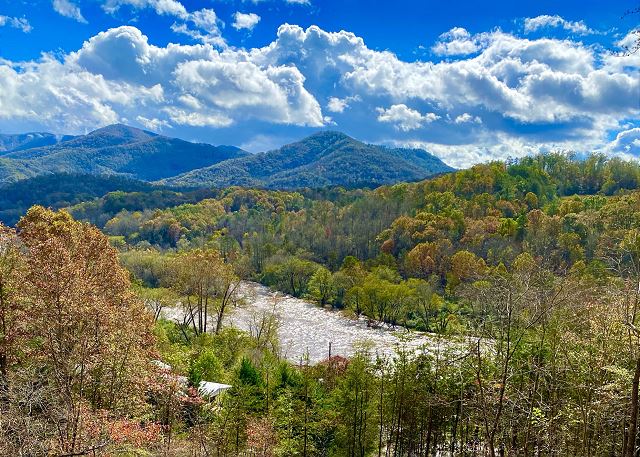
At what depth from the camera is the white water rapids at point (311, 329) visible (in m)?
50.9

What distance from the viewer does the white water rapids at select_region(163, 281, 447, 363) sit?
50.9m

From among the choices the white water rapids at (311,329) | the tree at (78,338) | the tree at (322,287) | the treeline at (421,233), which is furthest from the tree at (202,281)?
the tree at (322,287)

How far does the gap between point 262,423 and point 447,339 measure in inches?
391

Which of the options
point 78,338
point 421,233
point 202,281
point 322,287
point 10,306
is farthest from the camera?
point 421,233

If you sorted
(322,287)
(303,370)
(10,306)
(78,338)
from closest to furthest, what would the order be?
(78,338)
(10,306)
(303,370)
(322,287)

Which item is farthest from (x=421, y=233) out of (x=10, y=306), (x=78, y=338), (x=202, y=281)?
(x=78, y=338)

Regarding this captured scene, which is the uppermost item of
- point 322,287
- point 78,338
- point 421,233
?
point 421,233

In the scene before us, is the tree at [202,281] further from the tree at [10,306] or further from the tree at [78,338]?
the tree at [10,306]

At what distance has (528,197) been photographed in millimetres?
117750

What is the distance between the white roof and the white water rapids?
1828cm

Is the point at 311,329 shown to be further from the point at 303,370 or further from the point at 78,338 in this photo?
the point at 78,338

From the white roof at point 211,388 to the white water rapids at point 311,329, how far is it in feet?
60.0

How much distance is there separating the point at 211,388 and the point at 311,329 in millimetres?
35656

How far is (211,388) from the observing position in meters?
27.0
